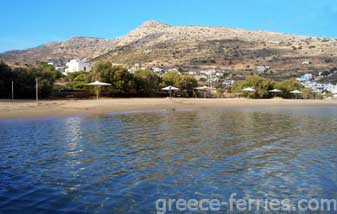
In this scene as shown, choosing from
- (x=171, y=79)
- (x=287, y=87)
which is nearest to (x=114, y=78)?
(x=171, y=79)

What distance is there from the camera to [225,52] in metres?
142

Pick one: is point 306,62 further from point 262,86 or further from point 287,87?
→ point 262,86

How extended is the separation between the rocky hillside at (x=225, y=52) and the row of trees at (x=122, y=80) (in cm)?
5428

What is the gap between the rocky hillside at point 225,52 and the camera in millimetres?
122625

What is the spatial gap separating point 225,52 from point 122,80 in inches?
3725

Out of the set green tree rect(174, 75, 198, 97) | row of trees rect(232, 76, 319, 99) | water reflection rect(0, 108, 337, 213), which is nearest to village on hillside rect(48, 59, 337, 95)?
row of trees rect(232, 76, 319, 99)

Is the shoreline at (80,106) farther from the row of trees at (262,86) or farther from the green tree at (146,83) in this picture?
the row of trees at (262,86)

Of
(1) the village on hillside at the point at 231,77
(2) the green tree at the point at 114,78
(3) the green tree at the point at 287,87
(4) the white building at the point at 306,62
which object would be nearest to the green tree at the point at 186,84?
(2) the green tree at the point at 114,78

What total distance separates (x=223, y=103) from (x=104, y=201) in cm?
4682

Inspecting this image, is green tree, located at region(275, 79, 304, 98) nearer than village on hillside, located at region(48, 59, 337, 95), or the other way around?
green tree, located at region(275, 79, 304, 98)

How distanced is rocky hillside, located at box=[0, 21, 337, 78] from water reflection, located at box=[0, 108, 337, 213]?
93.9m

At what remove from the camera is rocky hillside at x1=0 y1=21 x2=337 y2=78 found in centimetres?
12262

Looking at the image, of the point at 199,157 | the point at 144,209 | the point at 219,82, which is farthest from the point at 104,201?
the point at 219,82

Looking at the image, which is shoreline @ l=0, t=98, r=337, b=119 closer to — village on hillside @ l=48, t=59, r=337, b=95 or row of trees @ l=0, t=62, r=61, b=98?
row of trees @ l=0, t=62, r=61, b=98
